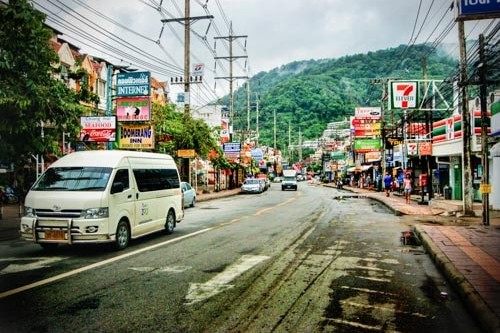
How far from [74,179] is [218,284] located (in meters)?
5.02

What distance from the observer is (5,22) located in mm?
12180

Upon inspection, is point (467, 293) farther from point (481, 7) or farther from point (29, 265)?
point (29, 265)

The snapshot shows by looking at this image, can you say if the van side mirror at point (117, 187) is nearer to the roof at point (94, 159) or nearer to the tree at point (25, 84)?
the roof at point (94, 159)

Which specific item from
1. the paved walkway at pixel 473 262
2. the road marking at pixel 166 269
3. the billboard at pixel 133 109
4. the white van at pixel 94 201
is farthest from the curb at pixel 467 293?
the billboard at pixel 133 109

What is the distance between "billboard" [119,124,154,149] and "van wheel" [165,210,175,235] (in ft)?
40.2

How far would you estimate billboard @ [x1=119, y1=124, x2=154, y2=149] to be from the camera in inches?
1019

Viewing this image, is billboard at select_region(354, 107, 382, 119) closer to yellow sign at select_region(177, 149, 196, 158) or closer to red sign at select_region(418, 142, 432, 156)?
red sign at select_region(418, 142, 432, 156)

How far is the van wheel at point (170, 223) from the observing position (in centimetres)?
1381

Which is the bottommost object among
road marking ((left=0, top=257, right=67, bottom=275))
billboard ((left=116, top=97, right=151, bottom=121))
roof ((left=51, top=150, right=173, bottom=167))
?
road marking ((left=0, top=257, right=67, bottom=275))

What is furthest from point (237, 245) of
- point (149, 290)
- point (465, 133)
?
point (465, 133)

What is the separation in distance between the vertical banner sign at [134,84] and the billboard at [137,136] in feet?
6.60

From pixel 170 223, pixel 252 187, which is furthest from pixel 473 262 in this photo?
pixel 252 187

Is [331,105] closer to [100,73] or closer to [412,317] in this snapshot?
[100,73]

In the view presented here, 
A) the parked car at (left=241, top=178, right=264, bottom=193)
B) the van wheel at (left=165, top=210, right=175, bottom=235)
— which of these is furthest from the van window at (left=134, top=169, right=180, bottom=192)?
the parked car at (left=241, top=178, right=264, bottom=193)
